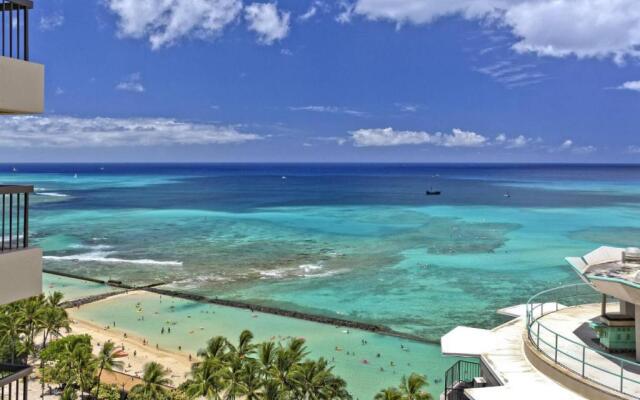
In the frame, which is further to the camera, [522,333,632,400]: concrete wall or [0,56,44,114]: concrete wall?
[522,333,632,400]: concrete wall

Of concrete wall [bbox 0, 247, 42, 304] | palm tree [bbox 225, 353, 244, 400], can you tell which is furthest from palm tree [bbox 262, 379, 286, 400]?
concrete wall [bbox 0, 247, 42, 304]

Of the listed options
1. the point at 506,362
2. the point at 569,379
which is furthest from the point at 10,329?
the point at 569,379

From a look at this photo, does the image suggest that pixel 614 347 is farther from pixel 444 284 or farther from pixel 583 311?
pixel 444 284

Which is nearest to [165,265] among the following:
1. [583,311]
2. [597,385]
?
[583,311]

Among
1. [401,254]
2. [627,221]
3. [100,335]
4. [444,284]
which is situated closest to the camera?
[100,335]

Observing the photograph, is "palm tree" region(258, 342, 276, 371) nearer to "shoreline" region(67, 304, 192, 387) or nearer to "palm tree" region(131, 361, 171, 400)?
"palm tree" region(131, 361, 171, 400)
